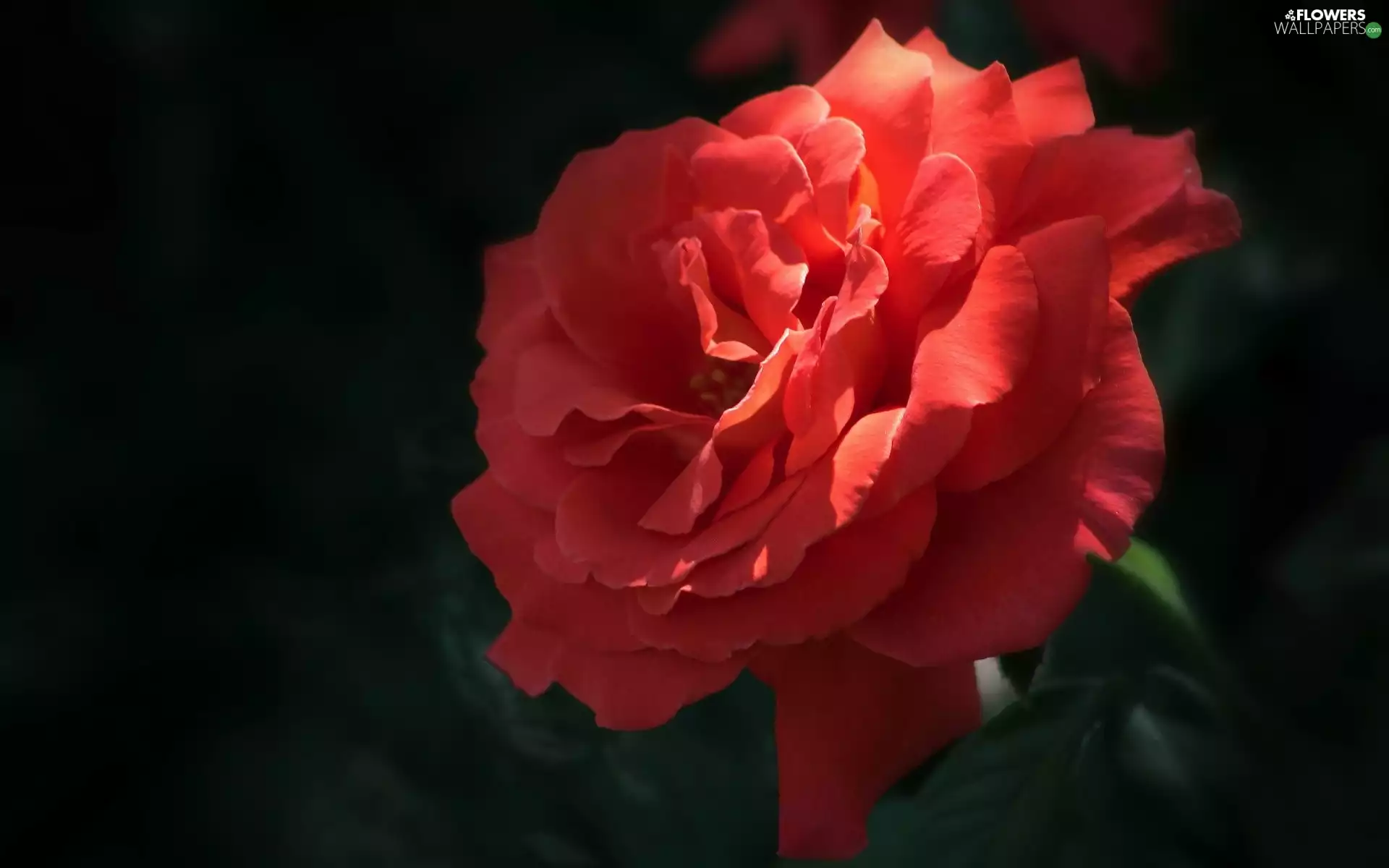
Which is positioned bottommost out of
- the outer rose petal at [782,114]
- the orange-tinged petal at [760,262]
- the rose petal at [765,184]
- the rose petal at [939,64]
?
the orange-tinged petal at [760,262]

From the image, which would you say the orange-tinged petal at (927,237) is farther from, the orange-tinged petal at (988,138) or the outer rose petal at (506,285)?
the outer rose petal at (506,285)

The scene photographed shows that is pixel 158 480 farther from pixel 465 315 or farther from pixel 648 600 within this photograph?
pixel 648 600

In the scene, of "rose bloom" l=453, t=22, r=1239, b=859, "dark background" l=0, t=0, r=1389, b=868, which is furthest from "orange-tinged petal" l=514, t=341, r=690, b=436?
"dark background" l=0, t=0, r=1389, b=868

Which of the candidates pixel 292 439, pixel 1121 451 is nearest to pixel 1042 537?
pixel 1121 451

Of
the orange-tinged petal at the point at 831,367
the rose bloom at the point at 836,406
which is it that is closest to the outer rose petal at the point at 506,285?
the rose bloom at the point at 836,406

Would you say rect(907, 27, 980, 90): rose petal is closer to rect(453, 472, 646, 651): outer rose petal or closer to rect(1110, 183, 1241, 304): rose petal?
rect(1110, 183, 1241, 304): rose petal

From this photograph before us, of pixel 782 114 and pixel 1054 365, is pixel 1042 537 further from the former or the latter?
pixel 782 114

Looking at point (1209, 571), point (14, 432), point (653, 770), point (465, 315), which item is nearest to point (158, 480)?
point (14, 432)
